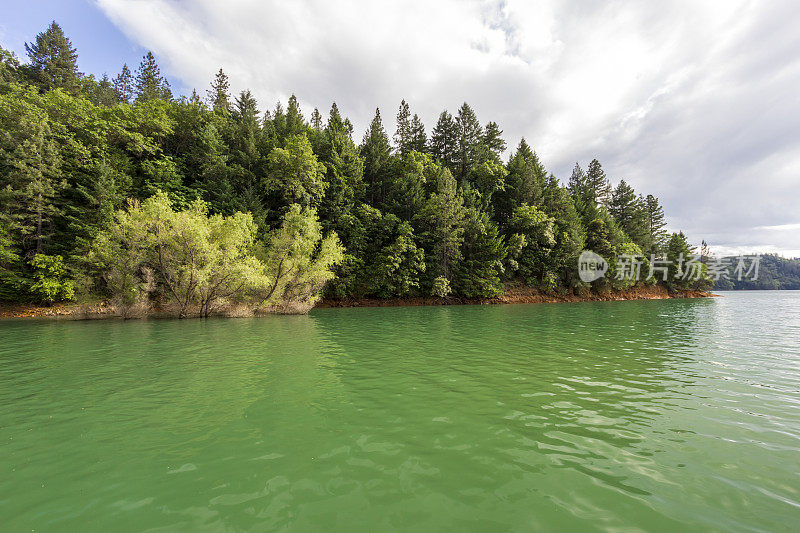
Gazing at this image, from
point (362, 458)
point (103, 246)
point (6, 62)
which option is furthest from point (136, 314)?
point (6, 62)

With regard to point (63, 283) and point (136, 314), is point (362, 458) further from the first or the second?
point (63, 283)

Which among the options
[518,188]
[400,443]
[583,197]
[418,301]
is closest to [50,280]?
[400,443]

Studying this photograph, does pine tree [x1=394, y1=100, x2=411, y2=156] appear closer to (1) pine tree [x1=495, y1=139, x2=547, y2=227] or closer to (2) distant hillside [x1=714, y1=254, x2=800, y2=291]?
(1) pine tree [x1=495, y1=139, x2=547, y2=227]

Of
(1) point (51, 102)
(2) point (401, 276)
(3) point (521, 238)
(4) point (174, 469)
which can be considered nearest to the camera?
(4) point (174, 469)

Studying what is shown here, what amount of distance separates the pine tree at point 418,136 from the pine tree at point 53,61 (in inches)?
2313

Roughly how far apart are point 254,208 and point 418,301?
2621 centimetres

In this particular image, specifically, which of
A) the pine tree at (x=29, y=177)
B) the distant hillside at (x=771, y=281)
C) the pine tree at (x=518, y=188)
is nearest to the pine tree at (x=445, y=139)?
the pine tree at (x=518, y=188)

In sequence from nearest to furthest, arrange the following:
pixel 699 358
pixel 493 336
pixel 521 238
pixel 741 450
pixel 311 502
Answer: pixel 311 502
pixel 741 450
pixel 699 358
pixel 493 336
pixel 521 238

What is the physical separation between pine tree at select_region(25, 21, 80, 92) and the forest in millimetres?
307

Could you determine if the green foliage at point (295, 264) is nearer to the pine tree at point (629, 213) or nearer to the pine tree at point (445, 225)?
the pine tree at point (445, 225)

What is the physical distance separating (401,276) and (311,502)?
132ft

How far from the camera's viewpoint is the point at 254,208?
38.8 metres

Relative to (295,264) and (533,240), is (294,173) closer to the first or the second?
(295,264)

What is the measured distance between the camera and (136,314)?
26.3 metres
